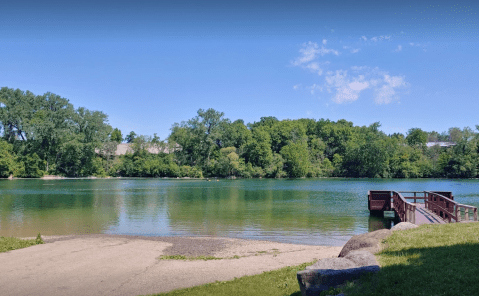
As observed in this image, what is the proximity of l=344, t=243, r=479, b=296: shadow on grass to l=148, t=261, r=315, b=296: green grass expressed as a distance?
6.23 ft

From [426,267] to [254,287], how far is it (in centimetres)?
352

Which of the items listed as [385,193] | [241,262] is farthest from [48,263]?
[385,193]

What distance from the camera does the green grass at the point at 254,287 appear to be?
7.79 metres

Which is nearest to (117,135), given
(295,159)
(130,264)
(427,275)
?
(295,159)

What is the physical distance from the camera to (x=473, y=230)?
9656 mm

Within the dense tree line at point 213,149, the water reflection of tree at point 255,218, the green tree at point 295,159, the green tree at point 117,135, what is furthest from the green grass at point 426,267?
the green tree at point 117,135

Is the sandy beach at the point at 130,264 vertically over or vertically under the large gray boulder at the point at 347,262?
under

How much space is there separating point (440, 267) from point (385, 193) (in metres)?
21.1

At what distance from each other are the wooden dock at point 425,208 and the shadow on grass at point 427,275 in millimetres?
7533

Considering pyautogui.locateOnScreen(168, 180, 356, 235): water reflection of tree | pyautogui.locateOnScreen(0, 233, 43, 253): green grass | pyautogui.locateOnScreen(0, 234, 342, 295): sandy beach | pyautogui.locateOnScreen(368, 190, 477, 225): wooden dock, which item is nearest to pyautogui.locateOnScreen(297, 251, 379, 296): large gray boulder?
pyautogui.locateOnScreen(0, 234, 342, 295): sandy beach

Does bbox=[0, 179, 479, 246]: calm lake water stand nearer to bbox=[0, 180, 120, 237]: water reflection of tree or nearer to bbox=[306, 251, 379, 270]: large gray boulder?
bbox=[0, 180, 120, 237]: water reflection of tree

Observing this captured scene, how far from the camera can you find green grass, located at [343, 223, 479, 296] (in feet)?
18.7

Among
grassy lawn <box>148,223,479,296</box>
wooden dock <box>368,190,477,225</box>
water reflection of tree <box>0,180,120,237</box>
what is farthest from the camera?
water reflection of tree <box>0,180,120,237</box>

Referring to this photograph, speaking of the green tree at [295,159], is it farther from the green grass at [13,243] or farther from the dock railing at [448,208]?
the green grass at [13,243]
